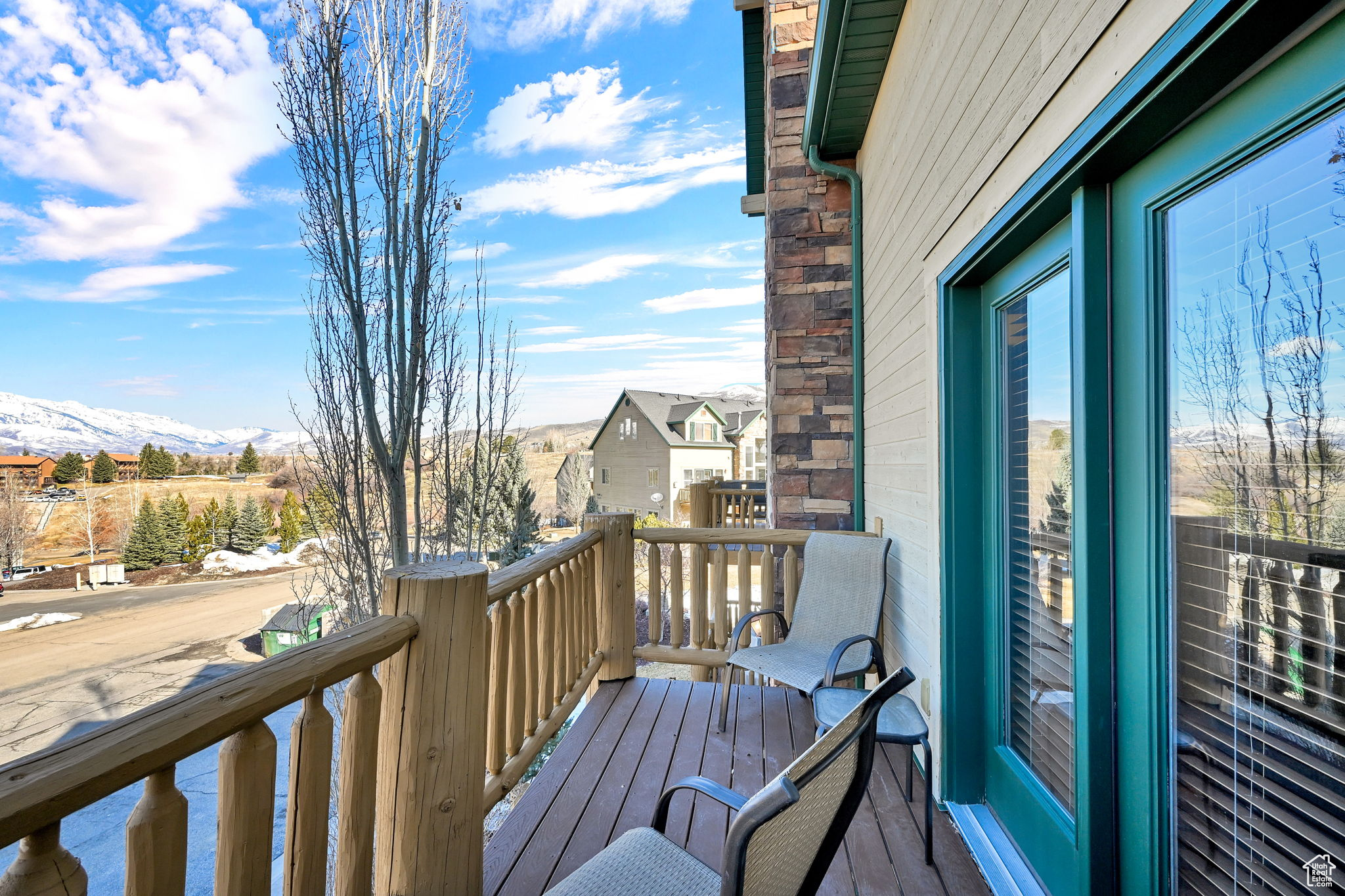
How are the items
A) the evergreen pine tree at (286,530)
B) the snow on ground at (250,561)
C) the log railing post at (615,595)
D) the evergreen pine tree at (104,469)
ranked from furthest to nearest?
the snow on ground at (250,561) < the evergreen pine tree at (286,530) < the evergreen pine tree at (104,469) < the log railing post at (615,595)

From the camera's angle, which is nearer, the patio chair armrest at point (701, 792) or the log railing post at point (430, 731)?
the patio chair armrest at point (701, 792)

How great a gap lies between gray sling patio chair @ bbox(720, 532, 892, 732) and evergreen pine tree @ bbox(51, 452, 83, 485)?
1707cm

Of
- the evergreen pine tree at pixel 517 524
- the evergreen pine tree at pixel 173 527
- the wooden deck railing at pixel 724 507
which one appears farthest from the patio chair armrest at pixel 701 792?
the evergreen pine tree at pixel 173 527

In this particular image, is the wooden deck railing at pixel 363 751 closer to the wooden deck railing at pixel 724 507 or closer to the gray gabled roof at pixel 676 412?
the wooden deck railing at pixel 724 507

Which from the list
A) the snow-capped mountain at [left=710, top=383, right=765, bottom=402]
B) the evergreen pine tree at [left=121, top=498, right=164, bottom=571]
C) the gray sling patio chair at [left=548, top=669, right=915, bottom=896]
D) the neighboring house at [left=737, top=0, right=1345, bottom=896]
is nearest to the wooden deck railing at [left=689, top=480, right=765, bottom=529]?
the neighboring house at [left=737, top=0, right=1345, bottom=896]

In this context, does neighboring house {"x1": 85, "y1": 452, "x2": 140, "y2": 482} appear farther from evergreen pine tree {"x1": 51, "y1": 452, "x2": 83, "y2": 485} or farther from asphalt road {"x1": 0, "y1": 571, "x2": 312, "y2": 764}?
asphalt road {"x1": 0, "y1": 571, "x2": 312, "y2": 764}

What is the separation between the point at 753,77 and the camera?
5.38m

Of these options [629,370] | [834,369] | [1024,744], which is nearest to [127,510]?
[834,369]

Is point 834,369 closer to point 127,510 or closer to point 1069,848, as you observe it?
point 1069,848

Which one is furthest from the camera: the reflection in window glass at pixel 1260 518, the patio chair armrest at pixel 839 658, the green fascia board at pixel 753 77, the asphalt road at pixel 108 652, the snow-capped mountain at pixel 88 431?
the snow-capped mountain at pixel 88 431

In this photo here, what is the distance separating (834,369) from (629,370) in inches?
1300

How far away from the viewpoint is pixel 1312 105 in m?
0.75

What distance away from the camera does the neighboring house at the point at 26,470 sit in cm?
1116

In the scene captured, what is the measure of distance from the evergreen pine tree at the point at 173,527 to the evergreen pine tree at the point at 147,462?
1557mm
